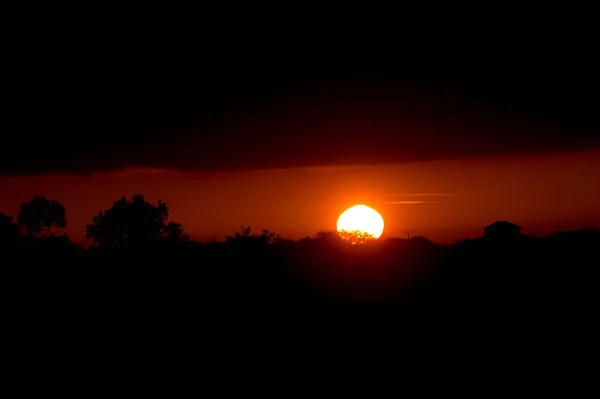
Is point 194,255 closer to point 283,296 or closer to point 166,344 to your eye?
point 283,296

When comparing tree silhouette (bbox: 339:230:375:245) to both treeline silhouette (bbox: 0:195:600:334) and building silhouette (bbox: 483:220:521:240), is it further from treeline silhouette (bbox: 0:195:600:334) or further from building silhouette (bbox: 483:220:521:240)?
building silhouette (bbox: 483:220:521:240)

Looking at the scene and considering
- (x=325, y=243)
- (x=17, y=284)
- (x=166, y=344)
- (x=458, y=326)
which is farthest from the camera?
(x=325, y=243)

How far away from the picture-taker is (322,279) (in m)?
34.3

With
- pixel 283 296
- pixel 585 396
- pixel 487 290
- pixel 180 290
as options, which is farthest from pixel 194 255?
pixel 585 396

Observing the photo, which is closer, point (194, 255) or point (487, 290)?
point (487, 290)

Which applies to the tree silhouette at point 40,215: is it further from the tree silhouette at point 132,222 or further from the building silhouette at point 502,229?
the building silhouette at point 502,229

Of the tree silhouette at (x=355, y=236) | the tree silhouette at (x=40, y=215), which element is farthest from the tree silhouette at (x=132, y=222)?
the tree silhouette at (x=355, y=236)

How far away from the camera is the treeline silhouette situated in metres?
28.9

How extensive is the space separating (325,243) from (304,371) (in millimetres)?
24335

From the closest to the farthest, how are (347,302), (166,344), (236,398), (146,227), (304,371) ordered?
1. (236,398)
2. (304,371)
3. (166,344)
4. (347,302)
5. (146,227)

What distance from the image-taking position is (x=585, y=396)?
67.2 ft

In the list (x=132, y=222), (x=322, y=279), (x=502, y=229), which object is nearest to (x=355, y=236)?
(x=322, y=279)

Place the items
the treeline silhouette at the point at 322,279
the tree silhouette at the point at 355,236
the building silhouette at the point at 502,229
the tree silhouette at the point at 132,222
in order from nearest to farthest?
the treeline silhouette at the point at 322,279, the tree silhouette at the point at 355,236, the building silhouette at the point at 502,229, the tree silhouette at the point at 132,222

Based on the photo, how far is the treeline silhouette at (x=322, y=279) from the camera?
2889cm
